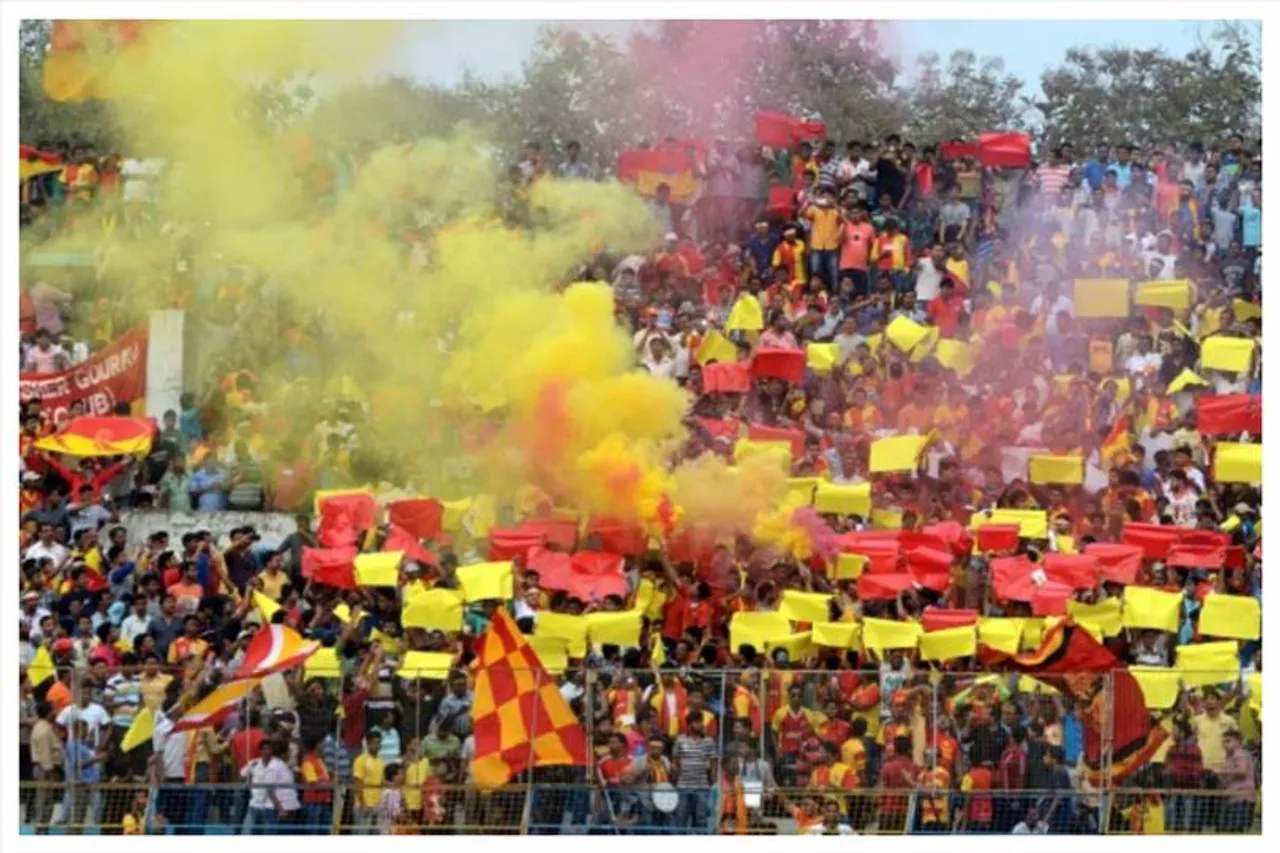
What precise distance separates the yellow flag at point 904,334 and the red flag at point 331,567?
4.91 m

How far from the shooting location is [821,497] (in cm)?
1992

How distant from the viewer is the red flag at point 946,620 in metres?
17.9

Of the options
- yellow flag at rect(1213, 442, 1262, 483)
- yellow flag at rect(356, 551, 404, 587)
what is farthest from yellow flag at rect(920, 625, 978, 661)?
yellow flag at rect(356, 551, 404, 587)

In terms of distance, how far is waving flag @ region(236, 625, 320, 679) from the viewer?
16734 millimetres

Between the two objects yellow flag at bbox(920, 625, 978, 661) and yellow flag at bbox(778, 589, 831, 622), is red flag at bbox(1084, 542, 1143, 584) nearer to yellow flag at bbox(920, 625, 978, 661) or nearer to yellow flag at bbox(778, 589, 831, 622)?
yellow flag at bbox(920, 625, 978, 661)

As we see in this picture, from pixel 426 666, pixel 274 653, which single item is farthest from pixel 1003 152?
pixel 274 653

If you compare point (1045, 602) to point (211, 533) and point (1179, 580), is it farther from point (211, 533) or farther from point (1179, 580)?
point (211, 533)

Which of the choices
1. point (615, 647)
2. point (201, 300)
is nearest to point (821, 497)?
point (615, 647)

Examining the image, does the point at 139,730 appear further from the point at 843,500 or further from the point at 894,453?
the point at 894,453

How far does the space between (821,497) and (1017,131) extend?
7.39 metres

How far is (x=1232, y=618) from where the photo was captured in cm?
1784

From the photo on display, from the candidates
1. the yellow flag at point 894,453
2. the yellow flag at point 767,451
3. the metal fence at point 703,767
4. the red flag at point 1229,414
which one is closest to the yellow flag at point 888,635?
the metal fence at point 703,767

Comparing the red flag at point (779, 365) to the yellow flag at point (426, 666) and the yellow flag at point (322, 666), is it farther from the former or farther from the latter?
the yellow flag at point (322, 666)

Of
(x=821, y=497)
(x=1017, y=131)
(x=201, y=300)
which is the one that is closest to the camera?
(x=821, y=497)
